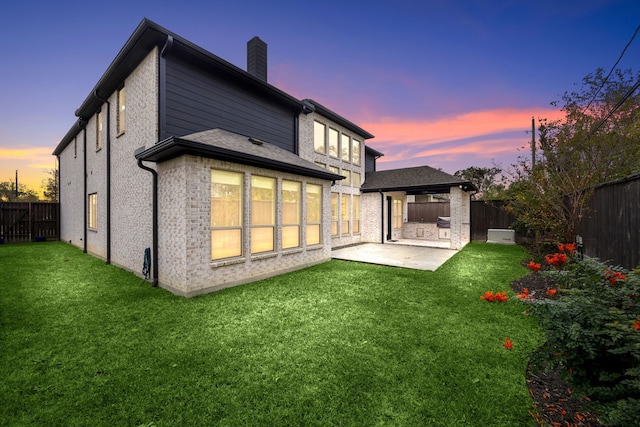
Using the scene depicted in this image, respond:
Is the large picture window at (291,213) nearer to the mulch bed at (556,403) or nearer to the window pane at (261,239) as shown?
the window pane at (261,239)

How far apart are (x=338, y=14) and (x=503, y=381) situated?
13.6m

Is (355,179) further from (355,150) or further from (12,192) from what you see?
(12,192)

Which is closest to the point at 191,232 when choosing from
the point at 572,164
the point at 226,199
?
the point at 226,199

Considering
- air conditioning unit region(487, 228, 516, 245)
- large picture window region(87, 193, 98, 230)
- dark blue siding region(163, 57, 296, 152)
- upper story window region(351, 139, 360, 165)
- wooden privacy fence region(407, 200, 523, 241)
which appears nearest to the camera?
dark blue siding region(163, 57, 296, 152)

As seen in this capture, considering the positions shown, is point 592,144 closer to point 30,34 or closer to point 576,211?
point 576,211

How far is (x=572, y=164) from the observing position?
865 cm

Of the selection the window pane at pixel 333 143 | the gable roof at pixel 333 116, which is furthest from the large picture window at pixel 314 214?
→ the window pane at pixel 333 143

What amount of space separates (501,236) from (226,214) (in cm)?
1544

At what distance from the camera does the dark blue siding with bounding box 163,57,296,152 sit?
685 centimetres

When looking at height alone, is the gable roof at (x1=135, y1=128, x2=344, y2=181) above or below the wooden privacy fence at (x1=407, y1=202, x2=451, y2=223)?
above

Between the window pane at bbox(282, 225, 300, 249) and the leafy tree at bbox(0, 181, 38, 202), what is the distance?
2276 inches

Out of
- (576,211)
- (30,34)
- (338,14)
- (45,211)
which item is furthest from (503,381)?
(45,211)

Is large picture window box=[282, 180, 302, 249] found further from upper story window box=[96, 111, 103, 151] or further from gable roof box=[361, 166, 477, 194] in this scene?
upper story window box=[96, 111, 103, 151]

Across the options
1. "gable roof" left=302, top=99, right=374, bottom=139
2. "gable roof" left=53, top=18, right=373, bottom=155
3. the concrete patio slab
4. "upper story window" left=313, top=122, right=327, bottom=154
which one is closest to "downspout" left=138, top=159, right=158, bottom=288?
"gable roof" left=53, top=18, right=373, bottom=155
